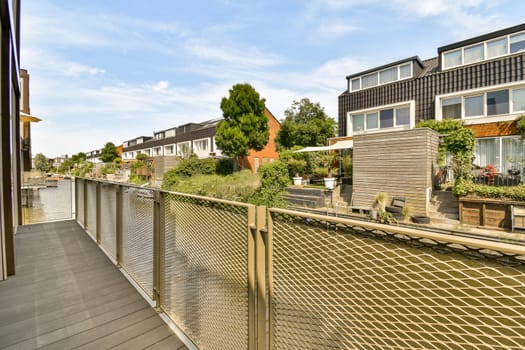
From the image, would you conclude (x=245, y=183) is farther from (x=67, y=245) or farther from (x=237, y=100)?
(x=237, y=100)

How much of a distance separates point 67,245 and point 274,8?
888 centimetres

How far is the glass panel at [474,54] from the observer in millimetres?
11100

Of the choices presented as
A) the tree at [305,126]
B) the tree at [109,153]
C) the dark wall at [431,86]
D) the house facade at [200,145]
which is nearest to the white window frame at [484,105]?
the dark wall at [431,86]

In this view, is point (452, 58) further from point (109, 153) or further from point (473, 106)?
point (109, 153)

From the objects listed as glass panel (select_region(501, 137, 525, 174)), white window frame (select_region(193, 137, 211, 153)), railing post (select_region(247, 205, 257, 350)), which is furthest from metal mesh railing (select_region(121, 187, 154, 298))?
white window frame (select_region(193, 137, 211, 153))

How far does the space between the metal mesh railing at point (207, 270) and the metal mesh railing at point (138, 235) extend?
1.14 ft

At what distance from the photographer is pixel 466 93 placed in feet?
36.6

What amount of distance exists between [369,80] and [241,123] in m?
9.26

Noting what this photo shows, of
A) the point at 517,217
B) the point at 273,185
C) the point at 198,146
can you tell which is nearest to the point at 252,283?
the point at 517,217

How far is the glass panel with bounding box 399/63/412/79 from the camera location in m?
13.2

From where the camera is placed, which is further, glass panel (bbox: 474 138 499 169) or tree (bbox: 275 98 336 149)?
tree (bbox: 275 98 336 149)

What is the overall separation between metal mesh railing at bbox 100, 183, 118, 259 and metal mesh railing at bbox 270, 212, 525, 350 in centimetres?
286

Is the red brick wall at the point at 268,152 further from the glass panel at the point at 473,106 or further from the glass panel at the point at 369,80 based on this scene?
the glass panel at the point at 473,106

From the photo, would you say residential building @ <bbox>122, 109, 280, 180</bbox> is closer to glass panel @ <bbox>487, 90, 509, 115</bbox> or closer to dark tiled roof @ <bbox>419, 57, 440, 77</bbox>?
dark tiled roof @ <bbox>419, 57, 440, 77</bbox>
